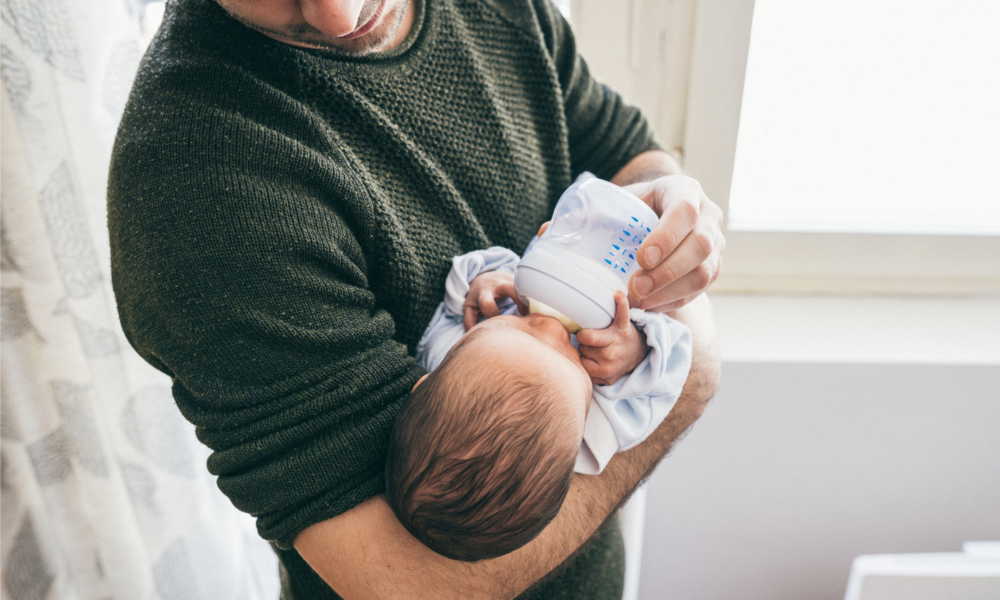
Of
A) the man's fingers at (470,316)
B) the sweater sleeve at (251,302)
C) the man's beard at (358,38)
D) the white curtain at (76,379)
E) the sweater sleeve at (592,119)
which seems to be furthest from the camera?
the sweater sleeve at (592,119)

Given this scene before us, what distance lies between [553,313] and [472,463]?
0.76 ft

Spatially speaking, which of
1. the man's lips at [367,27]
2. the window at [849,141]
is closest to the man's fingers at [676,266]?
the man's lips at [367,27]

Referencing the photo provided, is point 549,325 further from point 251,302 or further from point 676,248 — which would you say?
point 251,302

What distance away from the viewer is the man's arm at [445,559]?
0.67 metres

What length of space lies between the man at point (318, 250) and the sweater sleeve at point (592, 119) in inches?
9.5

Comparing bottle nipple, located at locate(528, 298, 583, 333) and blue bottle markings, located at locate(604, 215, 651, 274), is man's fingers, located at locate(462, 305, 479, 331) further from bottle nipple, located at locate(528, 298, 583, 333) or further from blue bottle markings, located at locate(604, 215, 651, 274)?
blue bottle markings, located at locate(604, 215, 651, 274)

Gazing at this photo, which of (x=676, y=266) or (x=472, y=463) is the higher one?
(x=676, y=266)

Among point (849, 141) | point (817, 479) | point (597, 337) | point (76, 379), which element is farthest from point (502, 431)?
point (849, 141)

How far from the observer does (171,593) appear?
4.27 ft

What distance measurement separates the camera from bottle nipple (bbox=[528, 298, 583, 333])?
31.4 inches

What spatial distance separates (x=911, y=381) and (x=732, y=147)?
69cm

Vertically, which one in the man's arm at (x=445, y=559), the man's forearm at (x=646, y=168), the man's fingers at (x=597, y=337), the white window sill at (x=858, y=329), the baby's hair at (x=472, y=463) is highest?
the man's forearm at (x=646, y=168)

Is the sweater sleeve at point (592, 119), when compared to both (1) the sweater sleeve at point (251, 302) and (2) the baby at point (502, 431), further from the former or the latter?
(1) the sweater sleeve at point (251, 302)

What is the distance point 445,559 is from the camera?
0.73 metres
